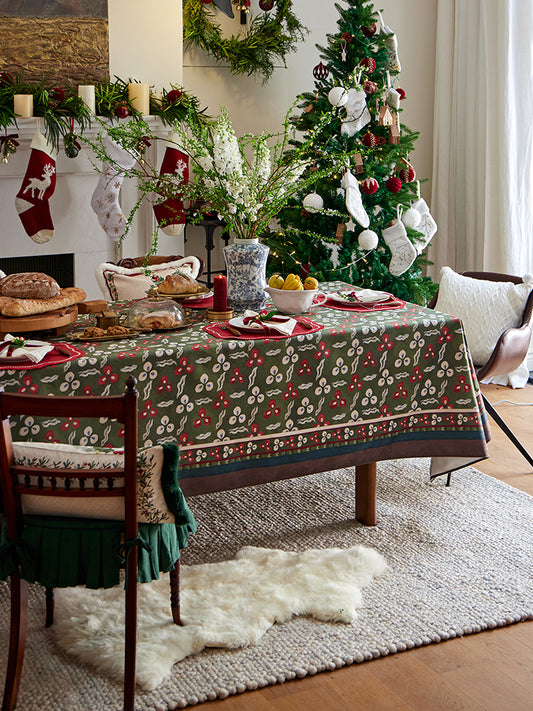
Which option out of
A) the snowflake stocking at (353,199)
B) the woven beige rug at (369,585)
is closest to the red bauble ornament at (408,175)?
the snowflake stocking at (353,199)

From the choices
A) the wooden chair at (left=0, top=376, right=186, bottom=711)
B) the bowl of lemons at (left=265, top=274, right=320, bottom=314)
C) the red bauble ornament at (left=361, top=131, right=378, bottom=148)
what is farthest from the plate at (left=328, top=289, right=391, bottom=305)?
the red bauble ornament at (left=361, top=131, right=378, bottom=148)

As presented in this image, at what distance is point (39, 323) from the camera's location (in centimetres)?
265

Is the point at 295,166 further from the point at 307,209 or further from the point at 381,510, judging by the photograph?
the point at 307,209

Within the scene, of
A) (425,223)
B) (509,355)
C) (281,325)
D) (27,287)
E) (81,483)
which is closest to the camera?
(81,483)

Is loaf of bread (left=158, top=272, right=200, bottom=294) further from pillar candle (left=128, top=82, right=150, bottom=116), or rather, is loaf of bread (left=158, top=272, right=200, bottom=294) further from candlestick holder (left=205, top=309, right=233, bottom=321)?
pillar candle (left=128, top=82, right=150, bottom=116)

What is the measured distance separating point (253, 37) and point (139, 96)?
3.76ft

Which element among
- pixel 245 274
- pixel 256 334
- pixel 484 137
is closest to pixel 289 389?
pixel 256 334

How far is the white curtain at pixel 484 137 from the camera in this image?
5.07 m

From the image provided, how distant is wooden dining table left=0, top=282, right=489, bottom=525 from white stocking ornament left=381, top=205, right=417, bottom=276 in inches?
59.4

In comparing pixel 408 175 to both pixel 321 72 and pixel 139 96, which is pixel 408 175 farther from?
pixel 139 96

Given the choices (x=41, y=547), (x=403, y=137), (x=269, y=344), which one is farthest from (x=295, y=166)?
(x=403, y=137)

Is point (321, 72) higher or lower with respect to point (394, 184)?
higher

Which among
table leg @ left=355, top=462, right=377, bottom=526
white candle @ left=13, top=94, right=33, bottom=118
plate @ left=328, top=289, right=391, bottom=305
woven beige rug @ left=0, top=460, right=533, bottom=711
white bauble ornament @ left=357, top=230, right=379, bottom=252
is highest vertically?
white candle @ left=13, top=94, right=33, bottom=118

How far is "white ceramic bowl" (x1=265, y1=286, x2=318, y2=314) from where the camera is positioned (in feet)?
9.92
